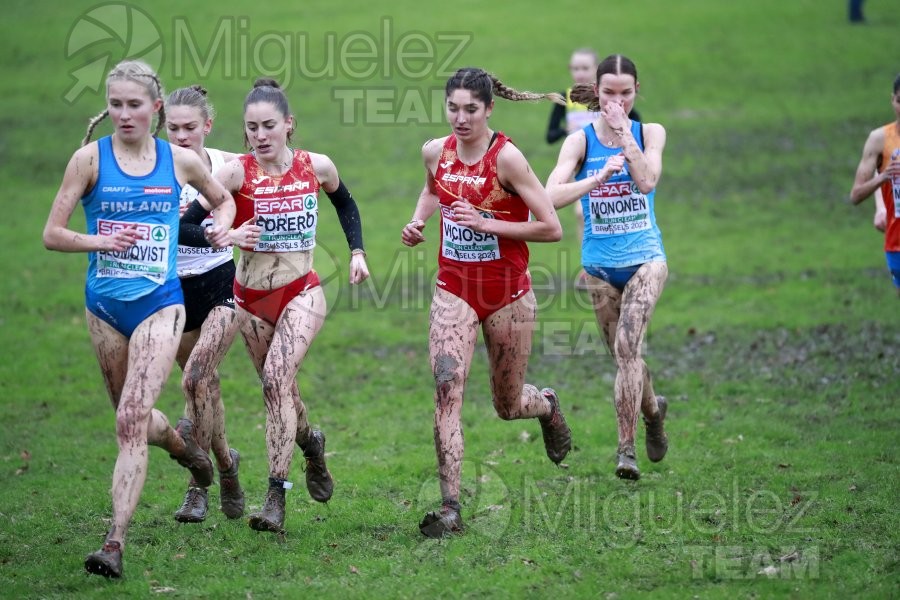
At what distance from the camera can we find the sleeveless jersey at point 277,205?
21.9 ft

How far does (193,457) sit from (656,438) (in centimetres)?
333

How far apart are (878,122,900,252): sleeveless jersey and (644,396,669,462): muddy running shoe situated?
8.08ft

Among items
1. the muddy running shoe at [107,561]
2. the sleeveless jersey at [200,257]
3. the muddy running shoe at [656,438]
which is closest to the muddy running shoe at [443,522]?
the muddy running shoe at [107,561]

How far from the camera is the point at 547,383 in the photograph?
1105 cm

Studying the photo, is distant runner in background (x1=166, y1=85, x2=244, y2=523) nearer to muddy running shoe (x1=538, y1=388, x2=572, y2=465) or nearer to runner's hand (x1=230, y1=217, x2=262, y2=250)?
runner's hand (x1=230, y1=217, x2=262, y2=250)

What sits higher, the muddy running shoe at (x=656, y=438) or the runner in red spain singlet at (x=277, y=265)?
the runner in red spain singlet at (x=277, y=265)

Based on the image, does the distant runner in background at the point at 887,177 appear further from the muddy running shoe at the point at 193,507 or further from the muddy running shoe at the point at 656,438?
the muddy running shoe at the point at 193,507

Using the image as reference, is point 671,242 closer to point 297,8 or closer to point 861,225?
point 861,225

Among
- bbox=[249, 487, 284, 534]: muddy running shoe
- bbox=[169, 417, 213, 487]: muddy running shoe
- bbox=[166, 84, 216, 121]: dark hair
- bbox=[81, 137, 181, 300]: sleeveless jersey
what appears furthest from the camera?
bbox=[166, 84, 216, 121]: dark hair

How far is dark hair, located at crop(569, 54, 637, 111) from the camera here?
7449 mm

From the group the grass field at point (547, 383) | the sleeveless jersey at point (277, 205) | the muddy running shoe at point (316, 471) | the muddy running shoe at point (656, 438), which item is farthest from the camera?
the muddy running shoe at point (656, 438)

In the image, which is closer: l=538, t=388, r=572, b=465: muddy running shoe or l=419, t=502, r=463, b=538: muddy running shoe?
l=419, t=502, r=463, b=538: muddy running shoe

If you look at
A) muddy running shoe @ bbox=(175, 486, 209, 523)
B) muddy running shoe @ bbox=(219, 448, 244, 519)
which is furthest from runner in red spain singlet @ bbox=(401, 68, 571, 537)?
muddy running shoe @ bbox=(175, 486, 209, 523)

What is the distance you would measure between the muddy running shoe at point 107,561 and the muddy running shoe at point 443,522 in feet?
5.76
